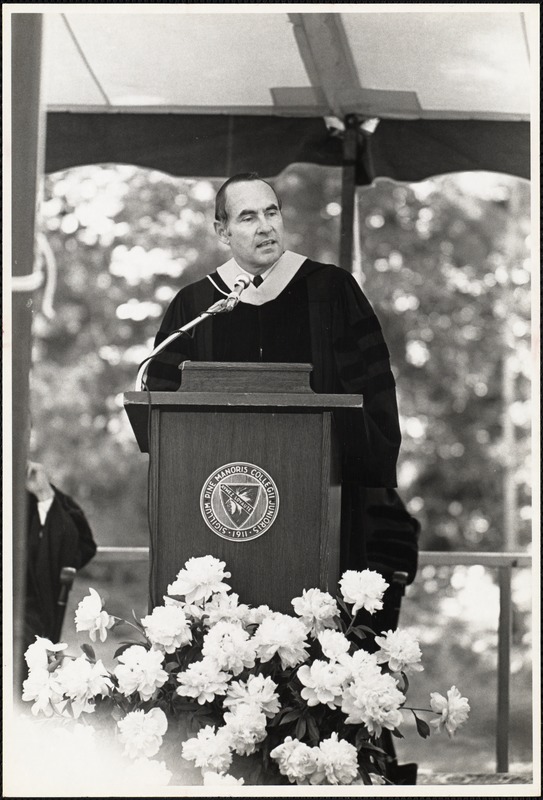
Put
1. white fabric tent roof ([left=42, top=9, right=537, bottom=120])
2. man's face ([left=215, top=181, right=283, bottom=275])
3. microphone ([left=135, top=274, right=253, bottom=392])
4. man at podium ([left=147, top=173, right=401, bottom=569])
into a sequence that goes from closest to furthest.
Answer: microphone ([left=135, top=274, right=253, bottom=392])
man's face ([left=215, top=181, right=283, bottom=275])
man at podium ([left=147, top=173, right=401, bottom=569])
white fabric tent roof ([left=42, top=9, right=537, bottom=120])

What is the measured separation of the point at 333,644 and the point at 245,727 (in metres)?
0.29

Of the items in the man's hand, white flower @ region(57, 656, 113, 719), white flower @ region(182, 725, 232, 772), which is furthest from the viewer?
the man's hand

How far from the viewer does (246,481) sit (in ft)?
10.7

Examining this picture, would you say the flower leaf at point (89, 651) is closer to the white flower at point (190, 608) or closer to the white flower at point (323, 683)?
the white flower at point (190, 608)

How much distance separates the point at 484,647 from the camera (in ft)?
43.0

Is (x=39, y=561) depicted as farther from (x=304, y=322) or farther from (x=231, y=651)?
(x=231, y=651)

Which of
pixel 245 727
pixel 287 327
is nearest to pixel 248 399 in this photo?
pixel 245 727

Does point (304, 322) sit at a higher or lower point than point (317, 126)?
lower

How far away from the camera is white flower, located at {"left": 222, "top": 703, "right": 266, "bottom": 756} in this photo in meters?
2.97

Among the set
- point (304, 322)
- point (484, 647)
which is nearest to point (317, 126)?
point (304, 322)

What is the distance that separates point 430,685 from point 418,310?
3901mm

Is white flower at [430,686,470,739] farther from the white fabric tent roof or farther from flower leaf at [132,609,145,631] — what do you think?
the white fabric tent roof

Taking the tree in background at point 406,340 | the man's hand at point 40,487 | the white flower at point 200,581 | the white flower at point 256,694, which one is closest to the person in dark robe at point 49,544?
the man's hand at point 40,487

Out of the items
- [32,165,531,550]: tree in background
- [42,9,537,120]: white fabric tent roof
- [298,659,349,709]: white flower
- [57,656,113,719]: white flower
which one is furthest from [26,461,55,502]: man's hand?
[32,165,531,550]: tree in background
